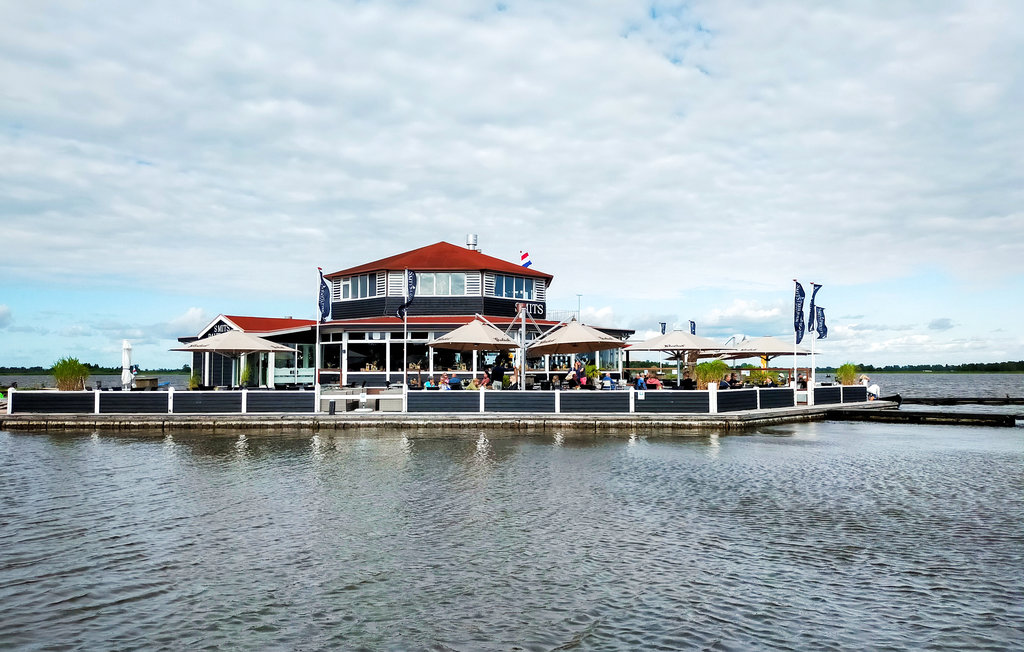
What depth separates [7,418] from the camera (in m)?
24.5

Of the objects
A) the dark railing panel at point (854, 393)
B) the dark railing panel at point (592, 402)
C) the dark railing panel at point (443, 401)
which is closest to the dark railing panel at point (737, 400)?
the dark railing panel at point (592, 402)

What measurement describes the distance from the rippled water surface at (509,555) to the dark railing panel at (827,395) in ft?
56.3

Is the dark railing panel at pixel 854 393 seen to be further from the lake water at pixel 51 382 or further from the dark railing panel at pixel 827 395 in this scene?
the lake water at pixel 51 382

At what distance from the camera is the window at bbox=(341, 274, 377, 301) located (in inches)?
1539

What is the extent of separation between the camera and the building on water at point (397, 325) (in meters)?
34.4

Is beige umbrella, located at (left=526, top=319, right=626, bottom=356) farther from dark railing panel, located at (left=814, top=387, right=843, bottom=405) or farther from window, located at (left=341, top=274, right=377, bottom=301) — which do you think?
window, located at (left=341, top=274, right=377, bottom=301)

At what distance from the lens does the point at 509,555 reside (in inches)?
345

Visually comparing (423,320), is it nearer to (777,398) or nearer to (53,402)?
(53,402)

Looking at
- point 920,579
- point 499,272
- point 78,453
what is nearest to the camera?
point 920,579

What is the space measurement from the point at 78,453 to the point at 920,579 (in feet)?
60.4

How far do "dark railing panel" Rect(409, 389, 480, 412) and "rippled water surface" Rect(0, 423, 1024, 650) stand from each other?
31.5ft

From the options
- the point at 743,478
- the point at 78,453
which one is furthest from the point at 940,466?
the point at 78,453

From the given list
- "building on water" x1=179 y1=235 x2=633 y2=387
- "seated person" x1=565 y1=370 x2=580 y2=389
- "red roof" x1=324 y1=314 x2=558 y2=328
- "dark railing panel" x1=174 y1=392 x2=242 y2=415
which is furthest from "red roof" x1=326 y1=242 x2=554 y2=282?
"dark railing panel" x1=174 y1=392 x2=242 y2=415

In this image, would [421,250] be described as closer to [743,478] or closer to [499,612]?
[743,478]
